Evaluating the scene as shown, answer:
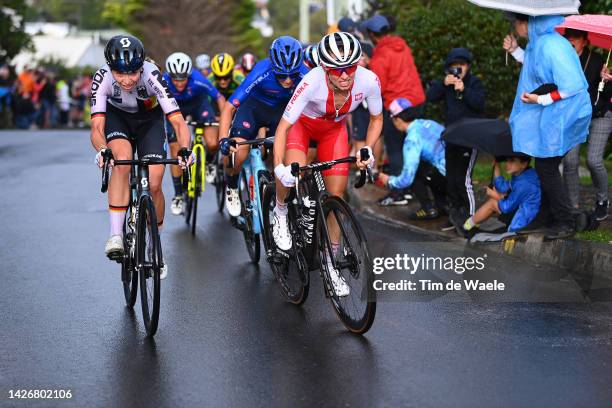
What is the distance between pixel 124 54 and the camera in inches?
299

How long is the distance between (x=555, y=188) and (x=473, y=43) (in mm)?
6915

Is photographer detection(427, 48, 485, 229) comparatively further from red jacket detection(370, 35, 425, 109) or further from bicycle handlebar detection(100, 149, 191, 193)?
bicycle handlebar detection(100, 149, 191, 193)

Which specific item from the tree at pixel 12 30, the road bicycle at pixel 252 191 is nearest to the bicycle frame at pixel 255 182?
the road bicycle at pixel 252 191

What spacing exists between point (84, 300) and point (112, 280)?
0.81 m

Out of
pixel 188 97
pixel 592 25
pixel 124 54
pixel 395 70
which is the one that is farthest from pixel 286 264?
pixel 395 70

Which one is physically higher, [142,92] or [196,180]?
[142,92]

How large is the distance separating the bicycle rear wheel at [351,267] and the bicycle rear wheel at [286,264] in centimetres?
50

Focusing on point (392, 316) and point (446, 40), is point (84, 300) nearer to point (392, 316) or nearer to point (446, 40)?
point (392, 316)

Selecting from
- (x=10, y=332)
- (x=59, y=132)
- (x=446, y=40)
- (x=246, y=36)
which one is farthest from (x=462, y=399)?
(x=246, y=36)

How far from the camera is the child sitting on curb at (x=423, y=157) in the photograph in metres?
11.7

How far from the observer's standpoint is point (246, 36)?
53.9 meters

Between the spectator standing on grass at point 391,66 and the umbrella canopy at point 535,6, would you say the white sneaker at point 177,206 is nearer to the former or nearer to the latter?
the spectator standing on grass at point 391,66

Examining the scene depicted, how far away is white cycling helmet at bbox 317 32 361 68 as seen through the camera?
729cm

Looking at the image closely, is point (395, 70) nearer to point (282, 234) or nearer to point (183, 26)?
point (282, 234)
